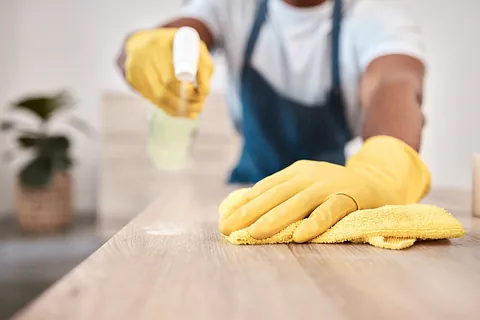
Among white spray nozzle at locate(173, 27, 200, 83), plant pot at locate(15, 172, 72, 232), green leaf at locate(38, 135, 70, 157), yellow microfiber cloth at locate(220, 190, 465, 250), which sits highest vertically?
white spray nozzle at locate(173, 27, 200, 83)

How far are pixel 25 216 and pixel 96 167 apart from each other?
0.54 metres

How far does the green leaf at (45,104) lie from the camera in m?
3.24

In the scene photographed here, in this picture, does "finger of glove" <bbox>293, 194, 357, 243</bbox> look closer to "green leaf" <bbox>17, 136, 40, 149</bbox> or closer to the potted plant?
the potted plant

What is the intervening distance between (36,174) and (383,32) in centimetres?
236

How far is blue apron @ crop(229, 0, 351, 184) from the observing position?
1.39 meters

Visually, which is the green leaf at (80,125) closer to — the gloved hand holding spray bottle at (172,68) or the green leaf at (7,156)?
the green leaf at (7,156)

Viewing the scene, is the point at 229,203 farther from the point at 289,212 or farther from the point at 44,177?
the point at 44,177

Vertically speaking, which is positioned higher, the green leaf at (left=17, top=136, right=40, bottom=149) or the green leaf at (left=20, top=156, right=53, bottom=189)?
the green leaf at (left=17, top=136, right=40, bottom=149)

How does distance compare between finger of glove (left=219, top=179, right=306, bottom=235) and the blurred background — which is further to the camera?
the blurred background

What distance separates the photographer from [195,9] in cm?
132

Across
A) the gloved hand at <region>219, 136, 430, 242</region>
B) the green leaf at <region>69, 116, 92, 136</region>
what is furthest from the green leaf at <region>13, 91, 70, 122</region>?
the gloved hand at <region>219, 136, 430, 242</region>

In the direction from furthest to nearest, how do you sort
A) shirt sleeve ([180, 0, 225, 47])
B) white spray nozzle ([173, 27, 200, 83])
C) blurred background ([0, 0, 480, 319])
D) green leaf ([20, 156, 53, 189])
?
blurred background ([0, 0, 480, 319])
green leaf ([20, 156, 53, 189])
shirt sleeve ([180, 0, 225, 47])
white spray nozzle ([173, 27, 200, 83])

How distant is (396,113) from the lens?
0.97m

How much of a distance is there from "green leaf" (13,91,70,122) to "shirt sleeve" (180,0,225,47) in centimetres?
209
